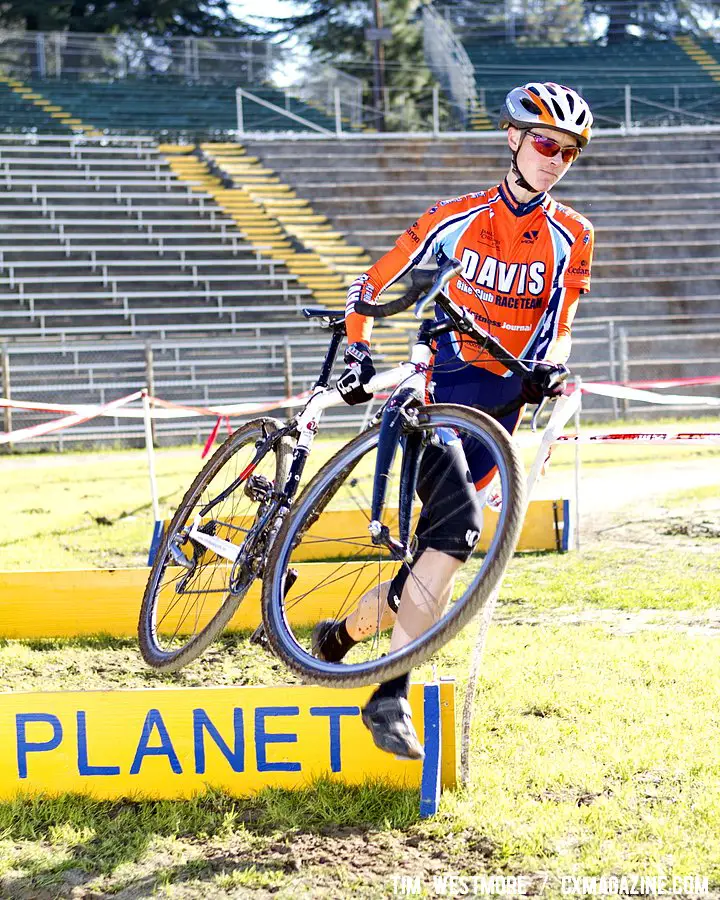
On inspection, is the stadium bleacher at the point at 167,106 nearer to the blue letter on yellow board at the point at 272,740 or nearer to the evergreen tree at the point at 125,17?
the evergreen tree at the point at 125,17

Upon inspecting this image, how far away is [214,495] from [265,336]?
1502 cm

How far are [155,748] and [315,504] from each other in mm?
1091

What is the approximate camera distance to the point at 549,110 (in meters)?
3.80

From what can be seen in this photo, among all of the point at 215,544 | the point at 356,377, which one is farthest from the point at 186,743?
the point at 356,377

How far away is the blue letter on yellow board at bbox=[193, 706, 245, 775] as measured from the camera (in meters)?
3.93

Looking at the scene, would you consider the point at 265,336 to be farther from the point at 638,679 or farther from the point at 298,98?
the point at 638,679

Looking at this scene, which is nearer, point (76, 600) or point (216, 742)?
point (216, 742)

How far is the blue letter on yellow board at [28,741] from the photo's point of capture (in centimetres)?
391

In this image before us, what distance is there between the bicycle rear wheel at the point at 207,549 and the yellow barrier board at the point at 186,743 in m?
0.36

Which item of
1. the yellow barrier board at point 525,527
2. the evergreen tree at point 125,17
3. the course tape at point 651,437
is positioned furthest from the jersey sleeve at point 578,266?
the evergreen tree at point 125,17

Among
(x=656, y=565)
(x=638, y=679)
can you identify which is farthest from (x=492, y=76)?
(x=638, y=679)

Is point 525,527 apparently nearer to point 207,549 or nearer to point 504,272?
point 207,549

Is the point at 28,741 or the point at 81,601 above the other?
the point at 28,741

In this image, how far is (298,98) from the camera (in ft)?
83.0
